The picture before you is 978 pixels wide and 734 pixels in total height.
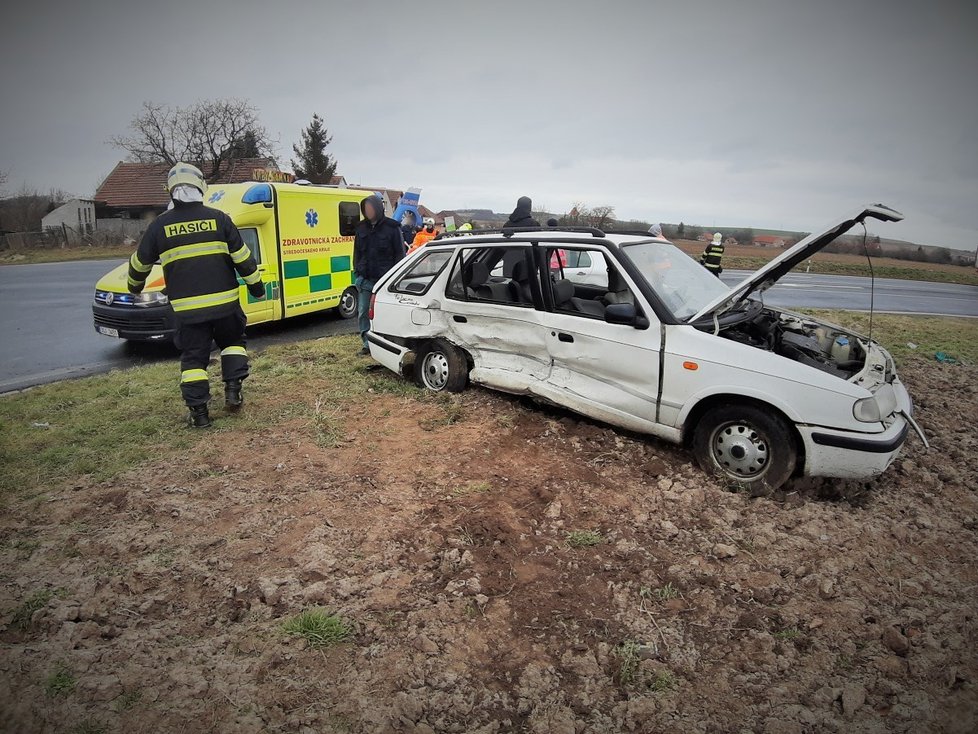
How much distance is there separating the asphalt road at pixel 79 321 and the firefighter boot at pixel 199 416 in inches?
116

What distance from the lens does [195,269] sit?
462cm

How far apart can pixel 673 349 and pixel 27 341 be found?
913 centimetres

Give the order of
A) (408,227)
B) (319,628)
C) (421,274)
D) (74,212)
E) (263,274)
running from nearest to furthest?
1. (319,628)
2. (421,274)
3. (263,274)
4. (408,227)
5. (74,212)

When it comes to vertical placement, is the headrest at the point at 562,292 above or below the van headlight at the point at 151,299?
above

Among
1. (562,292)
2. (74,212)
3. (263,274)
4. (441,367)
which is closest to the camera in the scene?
(562,292)

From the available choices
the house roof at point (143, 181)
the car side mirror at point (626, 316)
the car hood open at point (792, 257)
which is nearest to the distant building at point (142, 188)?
the house roof at point (143, 181)

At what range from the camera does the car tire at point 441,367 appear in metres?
5.39

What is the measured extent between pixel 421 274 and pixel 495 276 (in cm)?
92

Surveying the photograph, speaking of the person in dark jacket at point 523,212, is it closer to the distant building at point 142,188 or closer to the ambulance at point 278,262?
the ambulance at point 278,262

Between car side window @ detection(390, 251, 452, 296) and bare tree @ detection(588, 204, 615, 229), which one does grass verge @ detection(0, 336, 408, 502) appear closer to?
car side window @ detection(390, 251, 452, 296)

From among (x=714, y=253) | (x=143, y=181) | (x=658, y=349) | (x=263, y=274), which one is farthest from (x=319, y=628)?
(x=143, y=181)

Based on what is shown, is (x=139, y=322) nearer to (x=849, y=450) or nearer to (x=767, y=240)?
(x=849, y=450)

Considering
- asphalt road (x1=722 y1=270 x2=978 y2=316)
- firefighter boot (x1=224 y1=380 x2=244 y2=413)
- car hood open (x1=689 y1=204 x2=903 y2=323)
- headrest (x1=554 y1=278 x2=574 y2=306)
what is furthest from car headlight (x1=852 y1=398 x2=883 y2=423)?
asphalt road (x1=722 y1=270 x2=978 y2=316)

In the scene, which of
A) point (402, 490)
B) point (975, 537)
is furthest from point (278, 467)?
point (975, 537)
